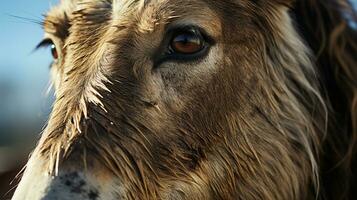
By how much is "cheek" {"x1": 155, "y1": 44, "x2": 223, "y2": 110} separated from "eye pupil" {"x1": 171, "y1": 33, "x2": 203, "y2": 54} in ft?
0.20

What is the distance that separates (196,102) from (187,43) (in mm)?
290

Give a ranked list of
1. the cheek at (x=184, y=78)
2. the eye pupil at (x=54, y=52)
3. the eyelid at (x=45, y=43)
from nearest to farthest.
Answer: the cheek at (x=184, y=78) < the eye pupil at (x=54, y=52) < the eyelid at (x=45, y=43)

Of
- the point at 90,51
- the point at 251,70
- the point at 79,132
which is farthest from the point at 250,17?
the point at 79,132

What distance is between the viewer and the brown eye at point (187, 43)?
3510mm

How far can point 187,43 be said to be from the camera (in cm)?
352

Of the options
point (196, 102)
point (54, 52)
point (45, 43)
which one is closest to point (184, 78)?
point (196, 102)

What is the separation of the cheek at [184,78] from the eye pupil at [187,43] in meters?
0.06

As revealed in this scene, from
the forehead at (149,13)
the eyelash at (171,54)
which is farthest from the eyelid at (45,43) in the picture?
the eyelash at (171,54)

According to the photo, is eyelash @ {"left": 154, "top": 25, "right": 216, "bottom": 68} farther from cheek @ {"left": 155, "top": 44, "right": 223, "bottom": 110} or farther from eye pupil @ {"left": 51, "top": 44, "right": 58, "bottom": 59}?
eye pupil @ {"left": 51, "top": 44, "right": 58, "bottom": 59}

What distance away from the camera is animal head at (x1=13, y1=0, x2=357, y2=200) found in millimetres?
3273

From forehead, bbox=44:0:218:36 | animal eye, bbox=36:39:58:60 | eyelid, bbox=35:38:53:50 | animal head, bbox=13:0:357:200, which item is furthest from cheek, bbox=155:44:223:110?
eyelid, bbox=35:38:53:50

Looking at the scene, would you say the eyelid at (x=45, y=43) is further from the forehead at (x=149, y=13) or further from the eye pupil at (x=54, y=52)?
the forehead at (x=149, y=13)

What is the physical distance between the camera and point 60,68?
13.1 feet

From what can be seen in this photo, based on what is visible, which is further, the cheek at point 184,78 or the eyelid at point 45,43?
the eyelid at point 45,43
